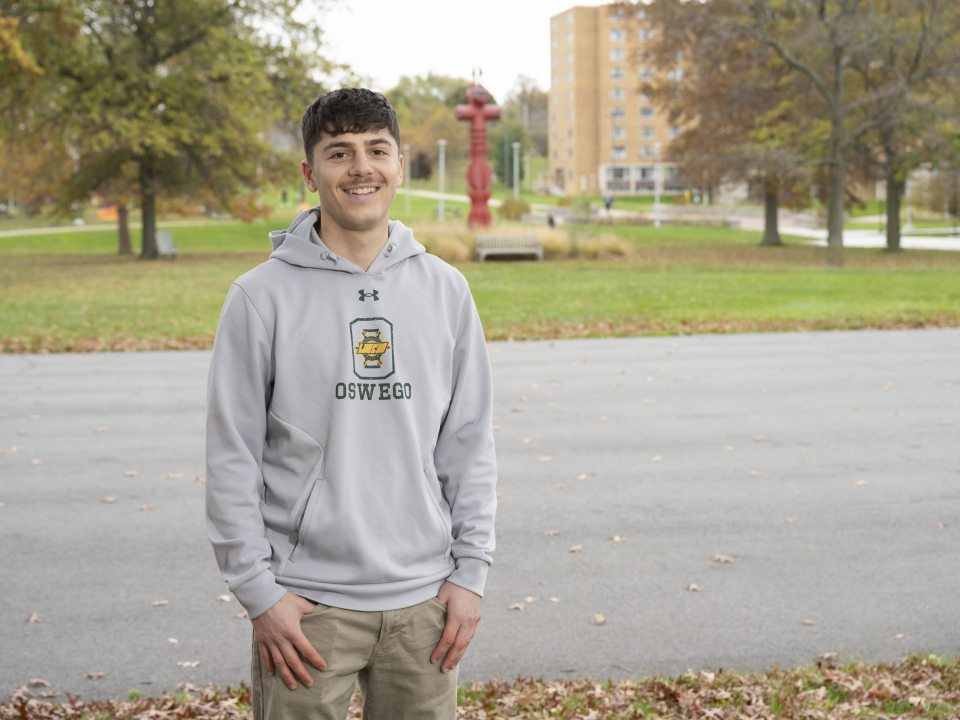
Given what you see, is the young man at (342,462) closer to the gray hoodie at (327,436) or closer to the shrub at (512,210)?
the gray hoodie at (327,436)

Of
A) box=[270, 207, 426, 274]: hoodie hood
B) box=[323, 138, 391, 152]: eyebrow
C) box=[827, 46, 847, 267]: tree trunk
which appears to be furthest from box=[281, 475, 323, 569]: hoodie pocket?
box=[827, 46, 847, 267]: tree trunk

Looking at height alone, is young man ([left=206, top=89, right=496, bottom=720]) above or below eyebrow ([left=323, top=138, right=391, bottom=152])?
below

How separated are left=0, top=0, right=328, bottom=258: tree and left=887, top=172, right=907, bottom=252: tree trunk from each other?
18911 millimetres

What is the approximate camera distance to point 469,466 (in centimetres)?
292

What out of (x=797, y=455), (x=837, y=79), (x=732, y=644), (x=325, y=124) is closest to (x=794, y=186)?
(x=837, y=79)

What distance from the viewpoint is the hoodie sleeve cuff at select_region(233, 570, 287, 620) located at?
104 inches

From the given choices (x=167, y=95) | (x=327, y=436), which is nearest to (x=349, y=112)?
(x=327, y=436)

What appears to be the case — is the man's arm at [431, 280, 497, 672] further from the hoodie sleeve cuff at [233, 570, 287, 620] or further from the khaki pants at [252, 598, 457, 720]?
the hoodie sleeve cuff at [233, 570, 287, 620]

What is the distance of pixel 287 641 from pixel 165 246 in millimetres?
40080

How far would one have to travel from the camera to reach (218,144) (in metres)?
38.5

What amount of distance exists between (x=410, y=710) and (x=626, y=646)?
2853mm

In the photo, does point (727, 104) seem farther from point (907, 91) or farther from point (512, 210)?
point (512, 210)

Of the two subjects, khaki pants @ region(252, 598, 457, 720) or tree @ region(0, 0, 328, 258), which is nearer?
khaki pants @ region(252, 598, 457, 720)

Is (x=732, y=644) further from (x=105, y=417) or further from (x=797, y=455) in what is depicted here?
(x=105, y=417)
